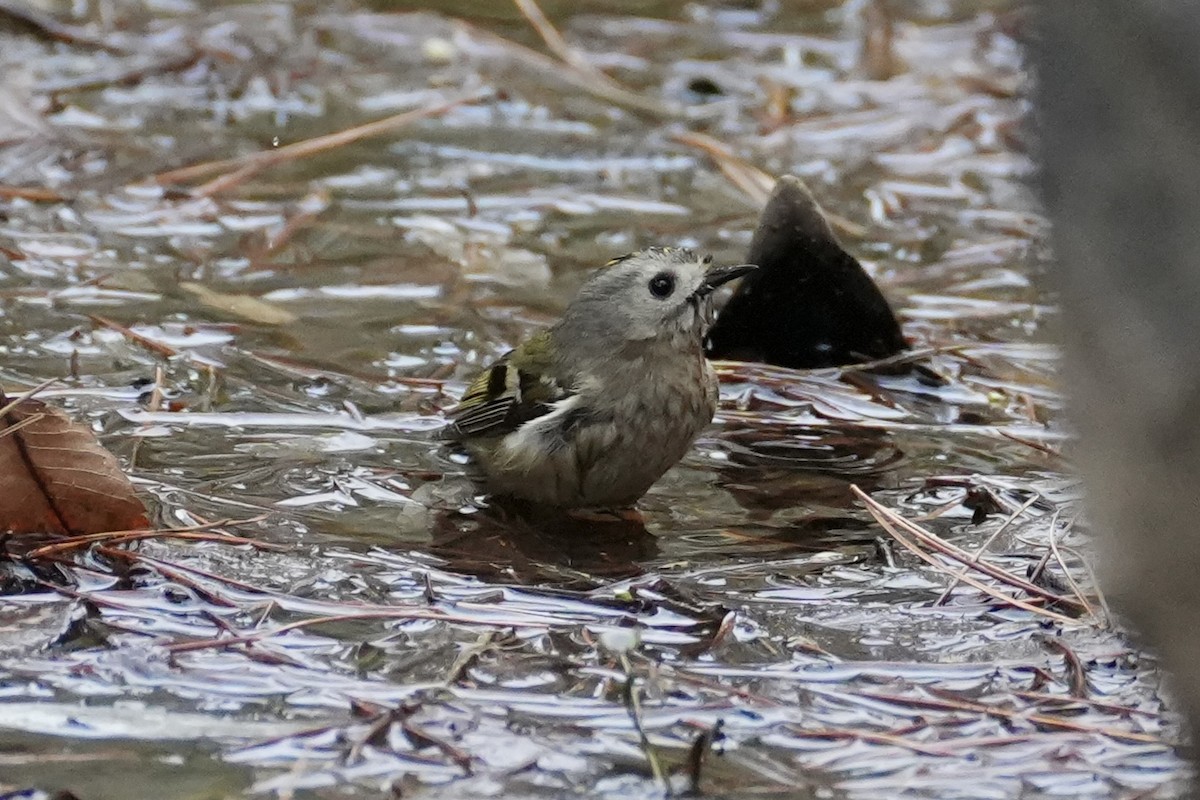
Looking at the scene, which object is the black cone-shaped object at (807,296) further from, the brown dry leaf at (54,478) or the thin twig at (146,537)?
the brown dry leaf at (54,478)

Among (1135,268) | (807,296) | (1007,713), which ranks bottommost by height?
(1007,713)

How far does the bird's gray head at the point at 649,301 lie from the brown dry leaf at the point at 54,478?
4.56 feet

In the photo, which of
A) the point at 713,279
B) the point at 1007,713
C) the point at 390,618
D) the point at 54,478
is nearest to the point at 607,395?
the point at 713,279

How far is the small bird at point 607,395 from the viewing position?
4387 millimetres

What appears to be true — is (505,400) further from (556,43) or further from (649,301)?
(556,43)

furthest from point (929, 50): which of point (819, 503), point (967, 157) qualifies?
point (819, 503)

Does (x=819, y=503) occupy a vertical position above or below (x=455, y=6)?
below

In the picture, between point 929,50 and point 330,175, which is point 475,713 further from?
point 929,50

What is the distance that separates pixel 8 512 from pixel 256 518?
597mm

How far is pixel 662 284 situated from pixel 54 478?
1.72 meters

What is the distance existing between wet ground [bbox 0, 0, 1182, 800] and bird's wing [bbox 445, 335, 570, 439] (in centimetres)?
16

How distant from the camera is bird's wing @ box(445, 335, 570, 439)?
4570 millimetres

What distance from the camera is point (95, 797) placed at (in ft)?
9.19

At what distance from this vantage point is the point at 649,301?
4.61m
